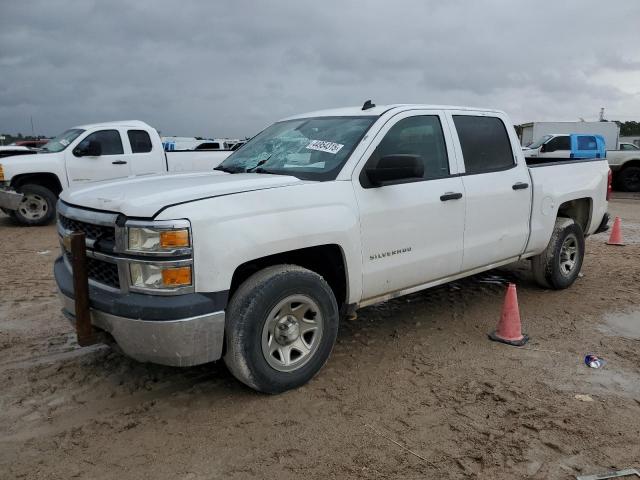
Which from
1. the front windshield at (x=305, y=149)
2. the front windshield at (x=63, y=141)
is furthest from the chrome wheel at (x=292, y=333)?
the front windshield at (x=63, y=141)

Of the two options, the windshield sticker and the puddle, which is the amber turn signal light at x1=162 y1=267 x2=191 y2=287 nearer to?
the windshield sticker

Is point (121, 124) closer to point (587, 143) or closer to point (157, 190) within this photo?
point (157, 190)

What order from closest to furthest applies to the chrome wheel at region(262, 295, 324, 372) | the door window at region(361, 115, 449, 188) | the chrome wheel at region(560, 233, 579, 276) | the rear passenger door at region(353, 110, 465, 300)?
the chrome wheel at region(262, 295, 324, 372) → the rear passenger door at region(353, 110, 465, 300) → the door window at region(361, 115, 449, 188) → the chrome wheel at region(560, 233, 579, 276)

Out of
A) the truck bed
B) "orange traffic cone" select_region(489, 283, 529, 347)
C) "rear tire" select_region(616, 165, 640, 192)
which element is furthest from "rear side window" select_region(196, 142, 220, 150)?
"orange traffic cone" select_region(489, 283, 529, 347)

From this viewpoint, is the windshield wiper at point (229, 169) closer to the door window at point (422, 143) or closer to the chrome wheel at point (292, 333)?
the door window at point (422, 143)

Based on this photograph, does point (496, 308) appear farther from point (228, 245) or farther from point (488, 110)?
point (228, 245)

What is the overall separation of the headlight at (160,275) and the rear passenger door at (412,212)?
4.20 feet

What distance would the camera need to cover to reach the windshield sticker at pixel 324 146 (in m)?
3.84

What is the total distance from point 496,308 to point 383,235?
2.15 m

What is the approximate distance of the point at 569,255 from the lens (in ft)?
19.4

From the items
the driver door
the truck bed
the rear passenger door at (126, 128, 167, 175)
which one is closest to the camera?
the truck bed

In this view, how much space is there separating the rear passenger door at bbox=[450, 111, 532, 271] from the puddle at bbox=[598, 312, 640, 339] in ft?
3.28

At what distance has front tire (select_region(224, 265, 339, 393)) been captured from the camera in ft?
10.2

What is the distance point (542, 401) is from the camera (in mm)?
3387
